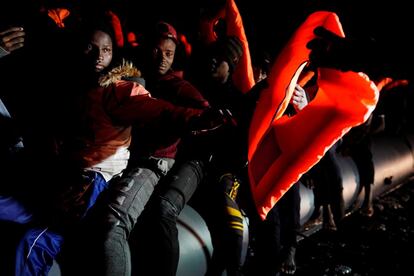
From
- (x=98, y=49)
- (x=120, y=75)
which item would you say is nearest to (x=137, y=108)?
(x=120, y=75)

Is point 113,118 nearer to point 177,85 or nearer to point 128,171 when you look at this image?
point 128,171

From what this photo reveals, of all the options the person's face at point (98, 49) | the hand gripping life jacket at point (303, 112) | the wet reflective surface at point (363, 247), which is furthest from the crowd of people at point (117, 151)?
the wet reflective surface at point (363, 247)

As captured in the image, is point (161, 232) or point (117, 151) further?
point (117, 151)

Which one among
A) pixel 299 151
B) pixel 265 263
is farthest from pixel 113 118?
pixel 265 263

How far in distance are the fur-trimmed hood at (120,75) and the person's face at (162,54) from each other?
1.34 feet

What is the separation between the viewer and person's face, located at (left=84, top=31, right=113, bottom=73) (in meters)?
1.98

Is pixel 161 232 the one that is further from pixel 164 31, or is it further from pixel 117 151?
pixel 164 31

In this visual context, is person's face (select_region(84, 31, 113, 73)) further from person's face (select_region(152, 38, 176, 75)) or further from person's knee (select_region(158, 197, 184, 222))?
person's knee (select_region(158, 197, 184, 222))

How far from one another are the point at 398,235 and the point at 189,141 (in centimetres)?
340

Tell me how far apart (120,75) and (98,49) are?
22 cm

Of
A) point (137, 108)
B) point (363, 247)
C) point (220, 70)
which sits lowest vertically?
point (363, 247)

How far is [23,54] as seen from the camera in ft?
7.11

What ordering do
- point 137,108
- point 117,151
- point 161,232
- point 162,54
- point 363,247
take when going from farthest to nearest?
1. point 363,247
2. point 162,54
3. point 117,151
4. point 161,232
5. point 137,108

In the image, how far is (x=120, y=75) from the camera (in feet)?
6.61
